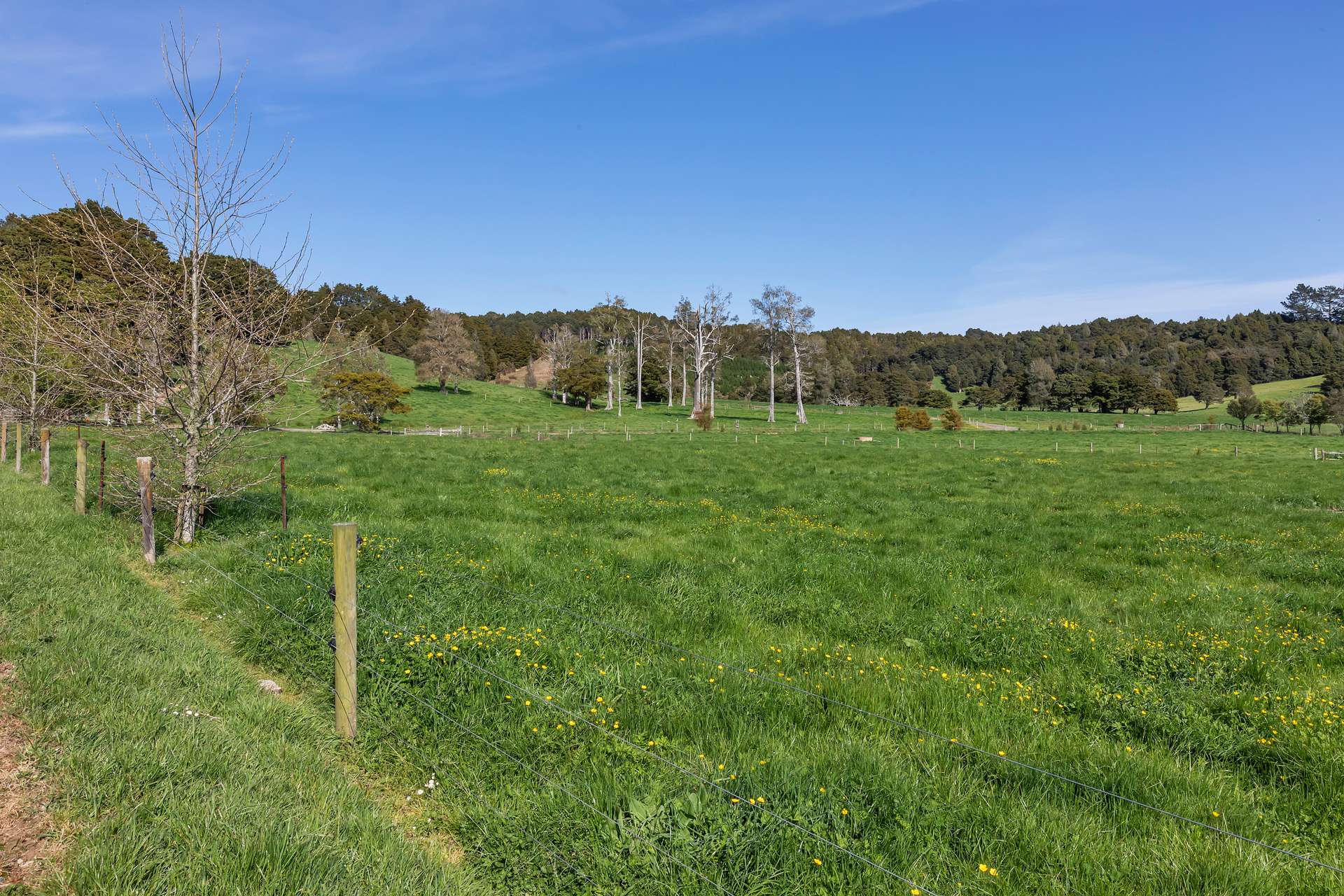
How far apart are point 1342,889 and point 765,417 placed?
75.4m

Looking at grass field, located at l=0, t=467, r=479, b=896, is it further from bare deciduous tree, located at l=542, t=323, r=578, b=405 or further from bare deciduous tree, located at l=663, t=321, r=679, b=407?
bare deciduous tree, located at l=663, t=321, r=679, b=407

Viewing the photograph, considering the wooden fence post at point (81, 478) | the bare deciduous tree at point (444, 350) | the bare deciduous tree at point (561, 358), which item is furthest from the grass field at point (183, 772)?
the bare deciduous tree at point (561, 358)

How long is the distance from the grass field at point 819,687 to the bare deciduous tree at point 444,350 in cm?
7078

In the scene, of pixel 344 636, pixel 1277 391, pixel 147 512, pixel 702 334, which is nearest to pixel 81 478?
pixel 147 512

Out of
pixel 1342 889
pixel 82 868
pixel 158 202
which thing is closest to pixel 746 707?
pixel 1342 889

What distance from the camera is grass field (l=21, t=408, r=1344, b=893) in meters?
4.03

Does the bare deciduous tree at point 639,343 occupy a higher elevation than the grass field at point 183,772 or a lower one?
higher

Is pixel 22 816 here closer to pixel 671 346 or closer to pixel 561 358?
pixel 671 346

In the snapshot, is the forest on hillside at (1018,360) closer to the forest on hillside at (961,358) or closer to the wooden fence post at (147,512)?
the forest on hillside at (961,358)

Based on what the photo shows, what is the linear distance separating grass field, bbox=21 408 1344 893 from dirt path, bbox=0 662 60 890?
1.77 metres

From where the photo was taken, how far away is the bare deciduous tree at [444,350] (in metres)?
82.3

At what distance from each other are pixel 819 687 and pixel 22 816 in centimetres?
569

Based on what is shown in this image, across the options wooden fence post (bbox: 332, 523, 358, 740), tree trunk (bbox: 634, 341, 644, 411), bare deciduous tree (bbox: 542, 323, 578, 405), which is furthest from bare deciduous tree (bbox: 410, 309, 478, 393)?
wooden fence post (bbox: 332, 523, 358, 740)

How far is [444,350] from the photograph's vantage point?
8262 centimetres
